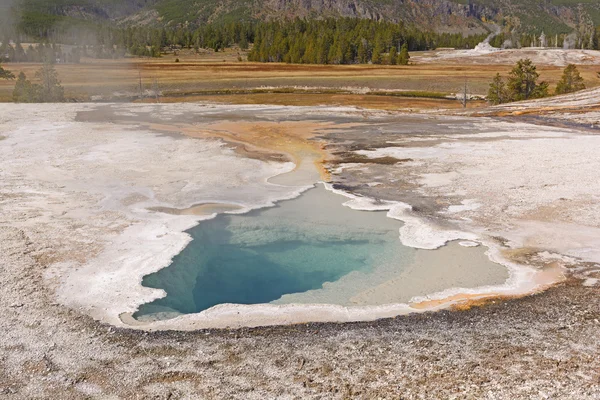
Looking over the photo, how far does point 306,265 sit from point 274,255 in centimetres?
68

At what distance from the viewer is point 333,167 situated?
14.8m

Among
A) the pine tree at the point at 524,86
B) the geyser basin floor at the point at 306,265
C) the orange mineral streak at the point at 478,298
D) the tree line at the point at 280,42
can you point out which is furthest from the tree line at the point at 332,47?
the orange mineral streak at the point at 478,298

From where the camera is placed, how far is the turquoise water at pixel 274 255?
777 cm

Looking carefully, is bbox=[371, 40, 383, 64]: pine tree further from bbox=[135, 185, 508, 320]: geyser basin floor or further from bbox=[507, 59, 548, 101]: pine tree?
bbox=[135, 185, 508, 320]: geyser basin floor

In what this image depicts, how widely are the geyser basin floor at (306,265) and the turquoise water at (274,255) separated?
0.01 meters

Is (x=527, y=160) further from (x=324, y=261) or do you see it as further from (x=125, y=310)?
(x=125, y=310)

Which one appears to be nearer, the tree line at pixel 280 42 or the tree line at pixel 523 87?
the tree line at pixel 523 87

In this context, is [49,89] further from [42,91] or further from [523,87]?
[523,87]

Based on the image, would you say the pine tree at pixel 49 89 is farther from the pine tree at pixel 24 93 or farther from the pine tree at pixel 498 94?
the pine tree at pixel 498 94

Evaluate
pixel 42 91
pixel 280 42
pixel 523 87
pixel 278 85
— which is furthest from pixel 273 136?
pixel 280 42

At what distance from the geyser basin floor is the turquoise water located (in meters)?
0.01

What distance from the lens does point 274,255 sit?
367 inches

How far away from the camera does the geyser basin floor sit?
24.7 ft

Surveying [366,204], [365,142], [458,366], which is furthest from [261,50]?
[458,366]
